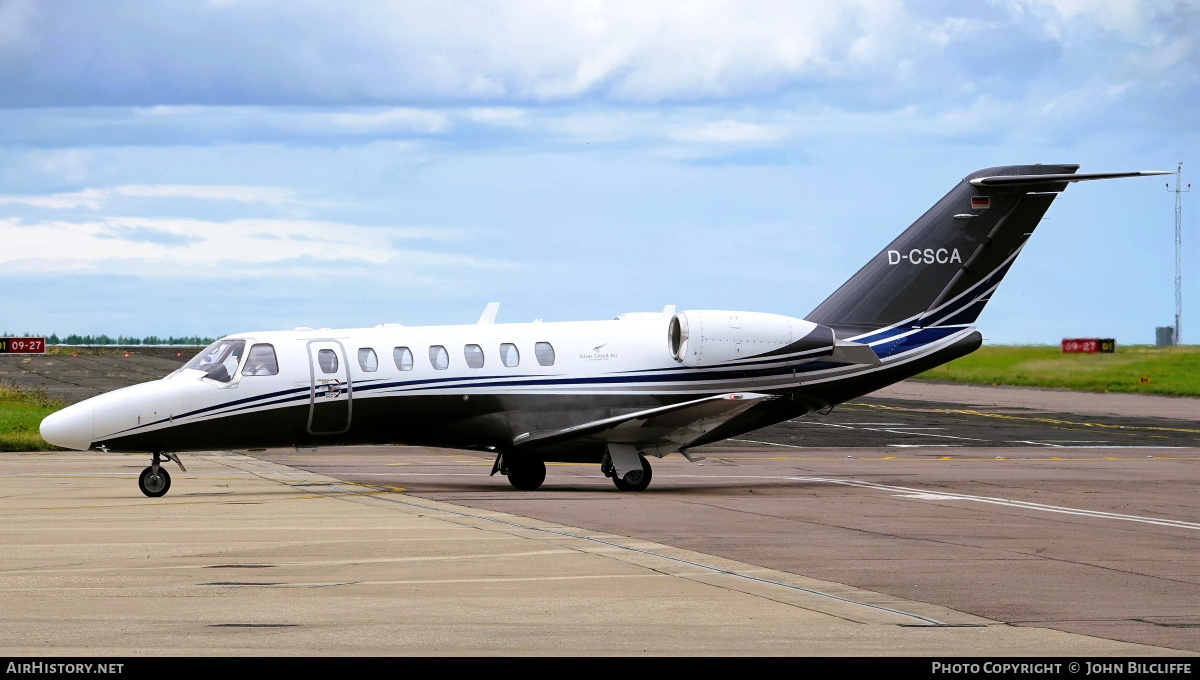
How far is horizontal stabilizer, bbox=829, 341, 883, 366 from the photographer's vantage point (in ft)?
84.8

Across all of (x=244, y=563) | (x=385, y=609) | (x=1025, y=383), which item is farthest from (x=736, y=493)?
(x=1025, y=383)

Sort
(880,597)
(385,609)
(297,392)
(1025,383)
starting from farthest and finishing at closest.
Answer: (1025,383), (297,392), (880,597), (385,609)

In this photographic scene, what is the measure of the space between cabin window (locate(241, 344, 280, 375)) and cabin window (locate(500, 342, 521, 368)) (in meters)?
3.88

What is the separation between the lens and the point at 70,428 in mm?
22625

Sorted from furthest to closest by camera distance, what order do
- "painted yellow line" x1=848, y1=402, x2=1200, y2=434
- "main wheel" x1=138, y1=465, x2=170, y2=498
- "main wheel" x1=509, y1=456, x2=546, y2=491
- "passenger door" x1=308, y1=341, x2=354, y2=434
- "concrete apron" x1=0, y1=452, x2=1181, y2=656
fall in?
"painted yellow line" x1=848, y1=402, x2=1200, y2=434, "main wheel" x1=509, y1=456, x2=546, y2=491, "passenger door" x1=308, y1=341, x2=354, y2=434, "main wheel" x1=138, y1=465, x2=170, y2=498, "concrete apron" x1=0, y1=452, x2=1181, y2=656

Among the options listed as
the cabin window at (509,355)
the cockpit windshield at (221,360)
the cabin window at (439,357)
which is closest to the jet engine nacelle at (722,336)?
the cabin window at (509,355)

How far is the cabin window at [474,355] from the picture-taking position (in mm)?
24953

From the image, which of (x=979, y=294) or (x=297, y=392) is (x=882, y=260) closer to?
(x=979, y=294)

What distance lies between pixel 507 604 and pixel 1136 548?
8397mm

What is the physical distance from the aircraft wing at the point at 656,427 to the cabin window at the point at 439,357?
5.89 feet

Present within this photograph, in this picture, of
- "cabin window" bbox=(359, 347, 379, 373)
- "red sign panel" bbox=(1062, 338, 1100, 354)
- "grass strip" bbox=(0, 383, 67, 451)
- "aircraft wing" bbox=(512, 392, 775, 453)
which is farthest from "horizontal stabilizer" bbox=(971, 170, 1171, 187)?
"red sign panel" bbox=(1062, 338, 1100, 354)

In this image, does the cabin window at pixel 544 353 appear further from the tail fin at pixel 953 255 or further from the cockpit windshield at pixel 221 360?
the tail fin at pixel 953 255

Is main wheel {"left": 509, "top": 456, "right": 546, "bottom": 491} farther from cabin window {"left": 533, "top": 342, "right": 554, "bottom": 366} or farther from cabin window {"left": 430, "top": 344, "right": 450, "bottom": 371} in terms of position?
cabin window {"left": 430, "top": 344, "right": 450, "bottom": 371}
